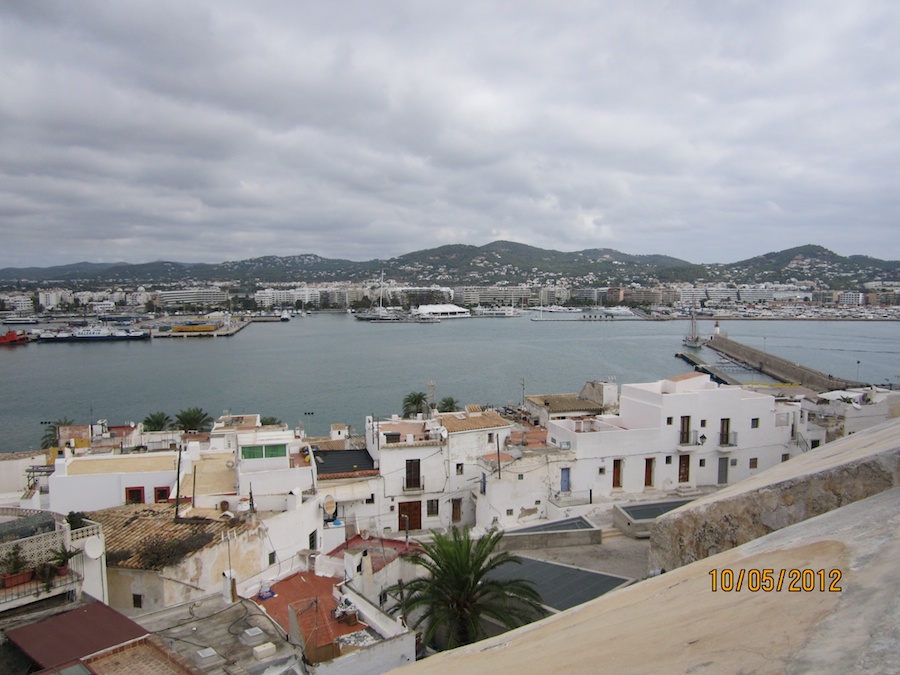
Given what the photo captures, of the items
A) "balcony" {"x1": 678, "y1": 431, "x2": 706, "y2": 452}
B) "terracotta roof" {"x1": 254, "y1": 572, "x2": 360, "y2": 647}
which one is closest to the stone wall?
"terracotta roof" {"x1": 254, "y1": 572, "x2": 360, "y2": 647}

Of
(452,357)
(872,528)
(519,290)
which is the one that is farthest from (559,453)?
(519,290)

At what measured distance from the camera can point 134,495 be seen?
406 inches

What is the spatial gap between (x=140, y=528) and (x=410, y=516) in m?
6.06

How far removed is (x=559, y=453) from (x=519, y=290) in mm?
152799

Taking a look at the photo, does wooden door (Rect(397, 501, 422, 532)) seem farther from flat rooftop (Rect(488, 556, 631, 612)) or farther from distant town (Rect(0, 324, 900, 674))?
flat rooftop (Rect(488, 556, 631, 612))

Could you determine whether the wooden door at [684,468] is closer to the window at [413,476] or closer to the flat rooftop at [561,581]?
the window at [413,476]

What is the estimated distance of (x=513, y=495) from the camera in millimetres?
12016

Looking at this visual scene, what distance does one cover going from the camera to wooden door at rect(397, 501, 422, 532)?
12.9 metres

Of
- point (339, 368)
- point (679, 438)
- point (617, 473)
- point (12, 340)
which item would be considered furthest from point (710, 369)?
point (12, 340)

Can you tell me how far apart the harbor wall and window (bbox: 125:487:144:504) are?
3258 cm

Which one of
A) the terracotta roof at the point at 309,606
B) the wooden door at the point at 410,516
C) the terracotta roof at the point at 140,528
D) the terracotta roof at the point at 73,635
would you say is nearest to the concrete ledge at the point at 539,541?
the terracotta roof at the point at 309,606

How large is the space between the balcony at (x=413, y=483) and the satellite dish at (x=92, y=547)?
7.18 m

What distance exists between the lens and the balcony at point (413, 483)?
12.8 meters

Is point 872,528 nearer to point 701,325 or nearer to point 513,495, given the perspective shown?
point 513,495
